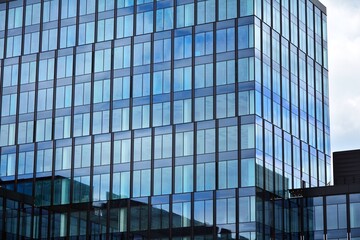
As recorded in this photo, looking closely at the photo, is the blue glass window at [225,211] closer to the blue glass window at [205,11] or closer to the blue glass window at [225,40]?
the blue glass window at [225,40]

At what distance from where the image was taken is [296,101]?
112 metres

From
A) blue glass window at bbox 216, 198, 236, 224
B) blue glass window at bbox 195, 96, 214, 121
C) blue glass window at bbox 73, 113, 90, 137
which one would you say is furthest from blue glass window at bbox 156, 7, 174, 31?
blue glass window at bbox 216, 198, 236, 224

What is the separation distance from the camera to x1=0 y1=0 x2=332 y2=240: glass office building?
104 m

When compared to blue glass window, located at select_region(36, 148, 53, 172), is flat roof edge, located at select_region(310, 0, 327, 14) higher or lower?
higher

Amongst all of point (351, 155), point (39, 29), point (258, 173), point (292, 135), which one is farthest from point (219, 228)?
point (39, 29)

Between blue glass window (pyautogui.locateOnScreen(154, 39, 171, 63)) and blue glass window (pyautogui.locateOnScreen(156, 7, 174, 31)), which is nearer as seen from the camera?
blue glass window (pyautogui.locateOnScreen(154, 39, 171, 63))

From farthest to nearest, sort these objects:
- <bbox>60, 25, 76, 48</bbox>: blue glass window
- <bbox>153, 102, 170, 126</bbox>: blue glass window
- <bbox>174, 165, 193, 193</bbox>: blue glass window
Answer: <bbox>60, 25, 76, 48</bbox>: blue glass window → <bbox>153, 102, 170, 126</bbox>: blue glass window → <bbox>174, 165, 193, 193</bbox>: blue glass window

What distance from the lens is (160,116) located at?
356ft

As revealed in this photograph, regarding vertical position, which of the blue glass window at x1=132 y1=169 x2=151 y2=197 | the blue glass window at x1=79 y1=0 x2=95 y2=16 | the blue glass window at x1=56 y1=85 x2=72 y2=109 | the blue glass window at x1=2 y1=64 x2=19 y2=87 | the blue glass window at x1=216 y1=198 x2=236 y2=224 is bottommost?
the blue glass window at x1=216 y1=198 x2=236 y2=224

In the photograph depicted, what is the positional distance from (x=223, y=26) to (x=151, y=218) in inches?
839

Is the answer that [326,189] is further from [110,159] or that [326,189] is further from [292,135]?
[110,159]

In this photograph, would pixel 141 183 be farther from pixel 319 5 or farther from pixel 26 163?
pixel 319 5

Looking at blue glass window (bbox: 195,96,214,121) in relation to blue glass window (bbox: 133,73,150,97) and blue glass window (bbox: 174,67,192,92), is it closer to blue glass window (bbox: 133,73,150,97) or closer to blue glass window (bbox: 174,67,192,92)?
blue glass window (bbox: 174,67,192,92)

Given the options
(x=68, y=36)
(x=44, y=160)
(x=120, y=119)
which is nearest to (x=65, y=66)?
(x=68, y=36)
